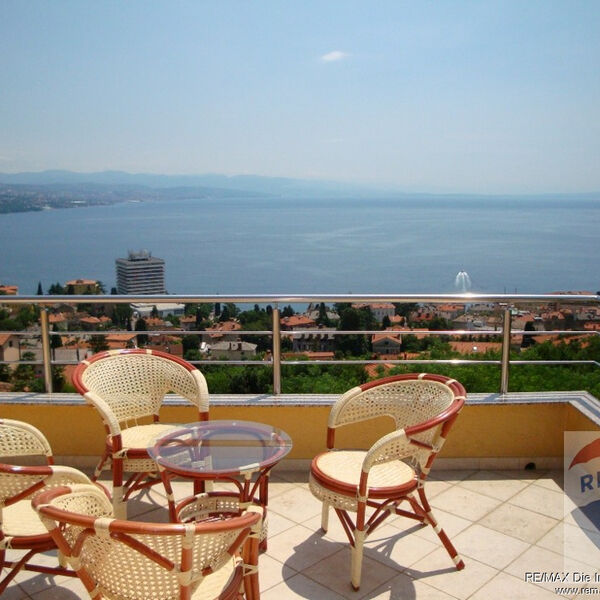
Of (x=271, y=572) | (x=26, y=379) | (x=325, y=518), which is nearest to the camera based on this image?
(x=271, y=572)

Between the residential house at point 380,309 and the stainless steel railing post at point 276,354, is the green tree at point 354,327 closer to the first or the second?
the residential house at point 380,309

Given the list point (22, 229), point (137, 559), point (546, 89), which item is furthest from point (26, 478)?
point (22, 229)

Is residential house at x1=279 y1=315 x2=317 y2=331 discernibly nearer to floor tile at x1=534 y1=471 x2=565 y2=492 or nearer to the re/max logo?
floor tile at x1=534 y1=471 x2=565 y2=492

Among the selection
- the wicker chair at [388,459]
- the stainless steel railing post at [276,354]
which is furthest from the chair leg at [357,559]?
the stainless steel railing post at [276,354]

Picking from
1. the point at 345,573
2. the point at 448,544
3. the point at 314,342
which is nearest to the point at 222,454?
the point at 345,573

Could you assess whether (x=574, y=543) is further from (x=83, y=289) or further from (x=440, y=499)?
(x=83, y=289)

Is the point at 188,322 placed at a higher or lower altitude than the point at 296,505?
higher

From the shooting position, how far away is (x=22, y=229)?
7331 centimetres

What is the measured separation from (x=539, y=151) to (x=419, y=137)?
1025 cm

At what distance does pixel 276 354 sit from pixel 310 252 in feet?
184

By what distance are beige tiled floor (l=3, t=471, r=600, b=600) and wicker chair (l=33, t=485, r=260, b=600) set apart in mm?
1030

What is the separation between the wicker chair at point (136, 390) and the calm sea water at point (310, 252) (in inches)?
1059

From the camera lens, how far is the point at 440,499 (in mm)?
3613

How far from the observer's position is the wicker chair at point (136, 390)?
3.23 m
